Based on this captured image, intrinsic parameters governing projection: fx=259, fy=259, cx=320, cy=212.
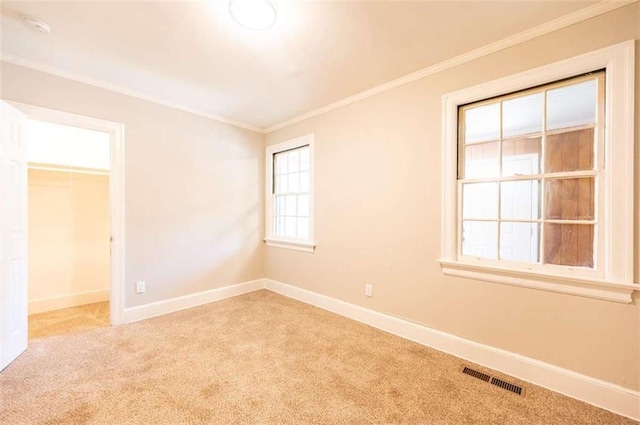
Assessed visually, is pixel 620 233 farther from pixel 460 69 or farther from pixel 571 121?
pixel 460 69

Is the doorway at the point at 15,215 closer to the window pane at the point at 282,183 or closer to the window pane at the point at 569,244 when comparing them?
the window pane at the point at 282,183

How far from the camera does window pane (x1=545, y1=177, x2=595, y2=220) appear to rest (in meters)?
1.75

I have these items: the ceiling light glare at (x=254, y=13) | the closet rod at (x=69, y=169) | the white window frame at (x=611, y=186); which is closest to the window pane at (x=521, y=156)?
the white window frame at (x=611, y=186)

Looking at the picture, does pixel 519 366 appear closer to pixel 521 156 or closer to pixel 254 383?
pixel 521 156

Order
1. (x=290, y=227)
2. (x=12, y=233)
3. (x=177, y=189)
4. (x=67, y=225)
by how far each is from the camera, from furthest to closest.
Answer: (x=290, y=227) → (x=67, y=225) → (x=177, y=189) → (x=12, y=233)

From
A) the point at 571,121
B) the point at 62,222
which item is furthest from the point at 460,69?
the point at 62,222

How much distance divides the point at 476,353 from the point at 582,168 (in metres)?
1.57

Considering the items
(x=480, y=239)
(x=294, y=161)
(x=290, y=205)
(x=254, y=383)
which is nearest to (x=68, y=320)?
(x=254, y=383)

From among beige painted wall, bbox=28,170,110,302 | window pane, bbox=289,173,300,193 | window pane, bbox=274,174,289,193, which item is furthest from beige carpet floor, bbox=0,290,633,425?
window pane, bbox=274,174,289,193

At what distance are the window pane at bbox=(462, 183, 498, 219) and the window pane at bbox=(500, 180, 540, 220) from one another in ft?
0.19

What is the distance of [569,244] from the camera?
1.82 meters

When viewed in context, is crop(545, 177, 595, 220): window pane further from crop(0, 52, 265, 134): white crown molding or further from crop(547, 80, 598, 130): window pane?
crop(0, 52, 265, 134): white crown molding

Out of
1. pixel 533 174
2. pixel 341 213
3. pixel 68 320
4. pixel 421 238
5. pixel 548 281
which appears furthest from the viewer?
pixel 341 213

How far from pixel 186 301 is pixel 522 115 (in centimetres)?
399
